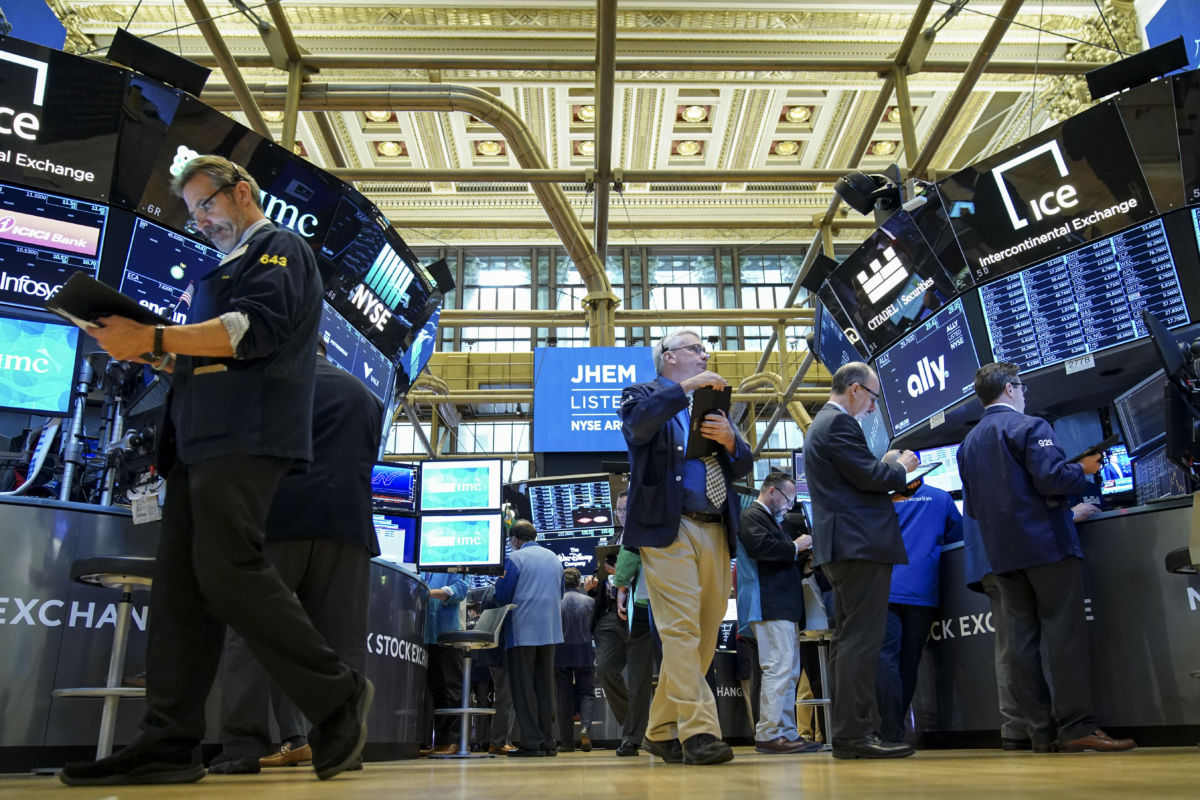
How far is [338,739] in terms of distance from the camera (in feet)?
6.81

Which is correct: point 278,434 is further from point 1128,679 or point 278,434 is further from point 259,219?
point 1128,679

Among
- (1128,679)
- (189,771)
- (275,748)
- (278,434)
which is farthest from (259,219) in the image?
(1128,679)

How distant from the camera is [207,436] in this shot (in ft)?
6.98

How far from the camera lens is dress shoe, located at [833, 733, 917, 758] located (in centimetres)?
323

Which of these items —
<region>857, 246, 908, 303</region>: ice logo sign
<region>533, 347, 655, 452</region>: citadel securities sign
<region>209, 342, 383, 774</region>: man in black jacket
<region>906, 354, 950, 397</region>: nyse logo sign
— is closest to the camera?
<region>209, 342, 383, 774</region>: man in black jacket

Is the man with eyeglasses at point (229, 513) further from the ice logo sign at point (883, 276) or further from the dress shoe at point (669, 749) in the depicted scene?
the ice logo sign at point (883, 276)

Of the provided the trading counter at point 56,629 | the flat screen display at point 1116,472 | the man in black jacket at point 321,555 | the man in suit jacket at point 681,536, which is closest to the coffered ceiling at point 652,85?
the flat screen display at point 1116,472

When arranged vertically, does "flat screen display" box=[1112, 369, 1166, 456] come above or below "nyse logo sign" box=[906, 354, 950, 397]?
below

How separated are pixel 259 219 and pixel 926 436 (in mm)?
6175

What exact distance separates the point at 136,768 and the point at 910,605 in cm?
379

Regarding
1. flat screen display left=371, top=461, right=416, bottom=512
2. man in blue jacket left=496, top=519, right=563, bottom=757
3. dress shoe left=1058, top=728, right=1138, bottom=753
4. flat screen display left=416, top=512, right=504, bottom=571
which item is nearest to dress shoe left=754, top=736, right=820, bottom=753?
dress shoe left=1058, top=728, right=1138, bottom=753

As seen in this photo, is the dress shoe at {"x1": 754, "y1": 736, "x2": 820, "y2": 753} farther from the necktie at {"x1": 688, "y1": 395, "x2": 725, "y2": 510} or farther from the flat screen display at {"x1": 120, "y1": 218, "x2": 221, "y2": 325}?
the flat screen display at {"x1": 120, "y1": 218, "x2": 221, "y2": 325}

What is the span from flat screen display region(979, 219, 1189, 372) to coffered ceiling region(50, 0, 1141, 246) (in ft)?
6.04

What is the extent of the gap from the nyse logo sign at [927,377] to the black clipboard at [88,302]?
19.5ft
